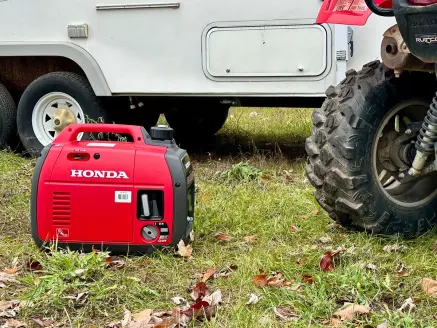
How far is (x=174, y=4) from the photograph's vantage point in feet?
17.3

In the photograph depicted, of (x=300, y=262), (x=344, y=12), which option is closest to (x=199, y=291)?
(x=300, y=262)

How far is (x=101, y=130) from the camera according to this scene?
10.8 ft

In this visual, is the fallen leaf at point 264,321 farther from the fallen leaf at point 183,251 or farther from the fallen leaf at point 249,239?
the fallen leaf at point 249,239

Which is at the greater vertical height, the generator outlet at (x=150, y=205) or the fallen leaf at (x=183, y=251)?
the generator outlet at (x=150, y=205)

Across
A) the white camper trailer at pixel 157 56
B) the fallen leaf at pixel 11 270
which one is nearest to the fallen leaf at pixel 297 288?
the fallen leaf at pixel 11 270

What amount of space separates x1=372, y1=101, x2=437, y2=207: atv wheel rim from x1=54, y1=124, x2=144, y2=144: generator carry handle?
1.16m

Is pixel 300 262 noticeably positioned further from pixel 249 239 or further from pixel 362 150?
pixel 362 150

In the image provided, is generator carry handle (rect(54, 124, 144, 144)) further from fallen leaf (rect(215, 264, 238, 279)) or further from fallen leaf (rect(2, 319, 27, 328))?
fallen leaf (rect(2, 319, 27, 328))

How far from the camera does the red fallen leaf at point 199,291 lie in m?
2.77

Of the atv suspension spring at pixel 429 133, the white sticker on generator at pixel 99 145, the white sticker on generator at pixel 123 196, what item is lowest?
the white sticker on generator at pixel 123 196

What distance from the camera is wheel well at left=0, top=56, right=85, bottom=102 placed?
5.96 metres

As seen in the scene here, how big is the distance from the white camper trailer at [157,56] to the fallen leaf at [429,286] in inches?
93.9

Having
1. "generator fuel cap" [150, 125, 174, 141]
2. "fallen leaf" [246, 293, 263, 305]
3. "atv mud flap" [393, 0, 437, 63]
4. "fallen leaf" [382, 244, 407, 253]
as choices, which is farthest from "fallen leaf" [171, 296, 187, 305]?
"atv mud flap" [393, 0, 437, 63]

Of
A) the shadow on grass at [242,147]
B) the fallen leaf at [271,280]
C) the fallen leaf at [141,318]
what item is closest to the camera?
the fallen leaf at [141,318]
